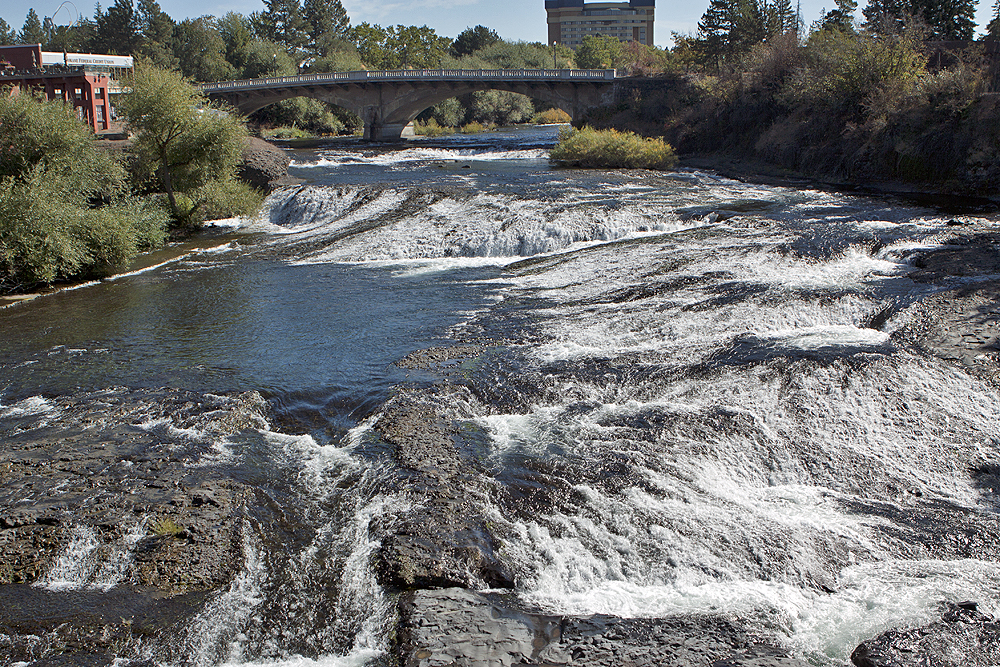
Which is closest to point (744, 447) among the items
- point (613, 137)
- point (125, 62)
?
point (613, 137)

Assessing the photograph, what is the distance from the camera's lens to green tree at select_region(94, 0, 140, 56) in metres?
97.8

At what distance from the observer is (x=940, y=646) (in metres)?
6.28

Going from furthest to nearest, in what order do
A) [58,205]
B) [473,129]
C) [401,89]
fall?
1. [473,129]
2. [401,89]
3. [58,205]

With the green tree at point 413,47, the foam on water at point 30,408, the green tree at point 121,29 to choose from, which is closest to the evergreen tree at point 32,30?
the green tree at point 121,29

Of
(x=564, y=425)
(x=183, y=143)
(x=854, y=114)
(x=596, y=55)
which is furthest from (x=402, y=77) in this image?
(x=596, y=55)

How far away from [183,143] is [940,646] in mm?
25951

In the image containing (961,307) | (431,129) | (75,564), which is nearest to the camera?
(75,564)

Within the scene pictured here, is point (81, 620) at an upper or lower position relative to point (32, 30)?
lower

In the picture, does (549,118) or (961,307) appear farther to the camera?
(549,118)

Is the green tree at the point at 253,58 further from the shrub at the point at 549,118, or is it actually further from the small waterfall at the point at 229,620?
the small waterfall at the point at 229,620

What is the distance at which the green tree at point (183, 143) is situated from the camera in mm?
24875

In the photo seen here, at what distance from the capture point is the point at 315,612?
684 centimetres

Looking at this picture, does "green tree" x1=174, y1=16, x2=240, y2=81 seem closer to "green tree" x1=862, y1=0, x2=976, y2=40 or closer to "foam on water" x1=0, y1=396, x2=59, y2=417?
"green tree" x1=862, y1=0, x2=976, y2=40

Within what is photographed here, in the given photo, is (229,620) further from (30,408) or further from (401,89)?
(401,89)
